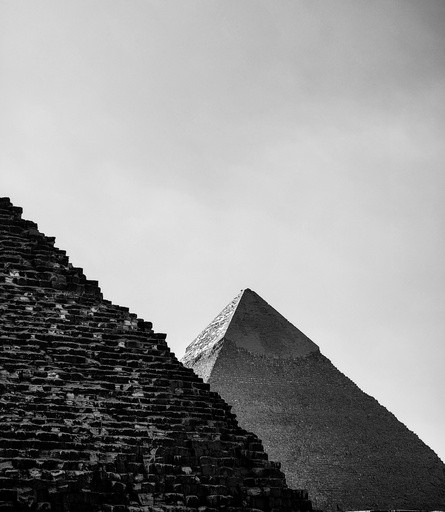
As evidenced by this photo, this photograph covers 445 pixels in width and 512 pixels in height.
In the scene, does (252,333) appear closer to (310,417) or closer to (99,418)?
(310,417)

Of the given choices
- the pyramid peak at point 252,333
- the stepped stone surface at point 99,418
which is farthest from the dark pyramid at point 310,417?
the stepped stone surface at point 99,418

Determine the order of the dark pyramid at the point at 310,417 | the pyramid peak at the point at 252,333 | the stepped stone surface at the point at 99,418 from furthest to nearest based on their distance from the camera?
1. the pyramid peak at the point at 252,333
2. the dark pyramid at the point at 310,417
3. the stepped stone surface at the point at 99,418

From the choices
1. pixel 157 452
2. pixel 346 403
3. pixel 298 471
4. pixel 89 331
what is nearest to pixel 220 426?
pixel 157 452

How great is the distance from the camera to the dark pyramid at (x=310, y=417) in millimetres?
29578

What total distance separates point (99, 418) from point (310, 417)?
67.6ft

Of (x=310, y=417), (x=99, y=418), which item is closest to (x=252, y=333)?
(x=310, y=417)

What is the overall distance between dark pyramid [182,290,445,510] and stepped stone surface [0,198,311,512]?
16759 mm

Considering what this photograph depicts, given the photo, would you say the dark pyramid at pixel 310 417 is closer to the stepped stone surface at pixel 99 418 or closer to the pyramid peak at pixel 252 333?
the pyramid peak at pixel 252 333

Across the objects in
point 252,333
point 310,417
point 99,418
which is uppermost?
point 252,333

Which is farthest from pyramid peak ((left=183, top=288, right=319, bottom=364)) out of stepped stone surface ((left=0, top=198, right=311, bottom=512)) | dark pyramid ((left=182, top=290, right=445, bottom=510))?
stepped stone surface ((left=0, top=198, right=311, bottom=512))

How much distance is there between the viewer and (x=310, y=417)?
3112 cm

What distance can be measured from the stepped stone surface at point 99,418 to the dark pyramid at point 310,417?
16759 millimetres

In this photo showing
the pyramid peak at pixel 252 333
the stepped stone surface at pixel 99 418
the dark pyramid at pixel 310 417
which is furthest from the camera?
the pyramid peak at pixel 252 333

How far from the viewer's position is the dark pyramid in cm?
2958
